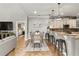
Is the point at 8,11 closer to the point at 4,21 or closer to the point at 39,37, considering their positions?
the point at 4,21

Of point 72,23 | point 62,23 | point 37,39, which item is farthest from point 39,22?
point 72,23

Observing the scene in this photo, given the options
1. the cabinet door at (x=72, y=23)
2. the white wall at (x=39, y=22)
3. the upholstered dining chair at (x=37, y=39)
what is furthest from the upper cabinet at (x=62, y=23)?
the upholstered dining chair at (x=37, y=39)

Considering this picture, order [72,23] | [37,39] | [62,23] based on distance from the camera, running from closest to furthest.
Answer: [37,39] < [62,23] < [72,23]

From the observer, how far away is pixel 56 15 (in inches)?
331

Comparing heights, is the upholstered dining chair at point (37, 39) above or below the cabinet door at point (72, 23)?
→ below

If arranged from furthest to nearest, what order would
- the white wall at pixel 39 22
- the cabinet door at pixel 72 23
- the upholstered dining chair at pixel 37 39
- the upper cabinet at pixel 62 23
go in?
the cabinet door at pixel 72 23, the upper cabinet at pixel 62 23, the white wall at pixel 39 22, the upholstered dining chair at pixel 37 39

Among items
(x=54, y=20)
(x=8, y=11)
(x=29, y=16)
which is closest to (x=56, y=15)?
(x=54, y=20)

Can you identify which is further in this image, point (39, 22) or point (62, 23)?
point (62, 23)

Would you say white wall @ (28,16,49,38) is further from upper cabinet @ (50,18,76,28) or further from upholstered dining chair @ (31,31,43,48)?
upper cabinet @ (50,18,76,28)

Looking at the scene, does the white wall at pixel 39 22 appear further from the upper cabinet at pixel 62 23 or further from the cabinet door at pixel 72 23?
the cabinet door at pixel 72 23

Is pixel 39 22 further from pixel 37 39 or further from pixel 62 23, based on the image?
pixel 62 23

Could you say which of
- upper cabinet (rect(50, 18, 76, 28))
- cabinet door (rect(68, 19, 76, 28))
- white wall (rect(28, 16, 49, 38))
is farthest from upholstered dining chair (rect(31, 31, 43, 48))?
cabinet door (rect(68, 19, 76, 28))

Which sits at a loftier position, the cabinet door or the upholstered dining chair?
the cabinet door

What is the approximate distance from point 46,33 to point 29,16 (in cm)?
181
